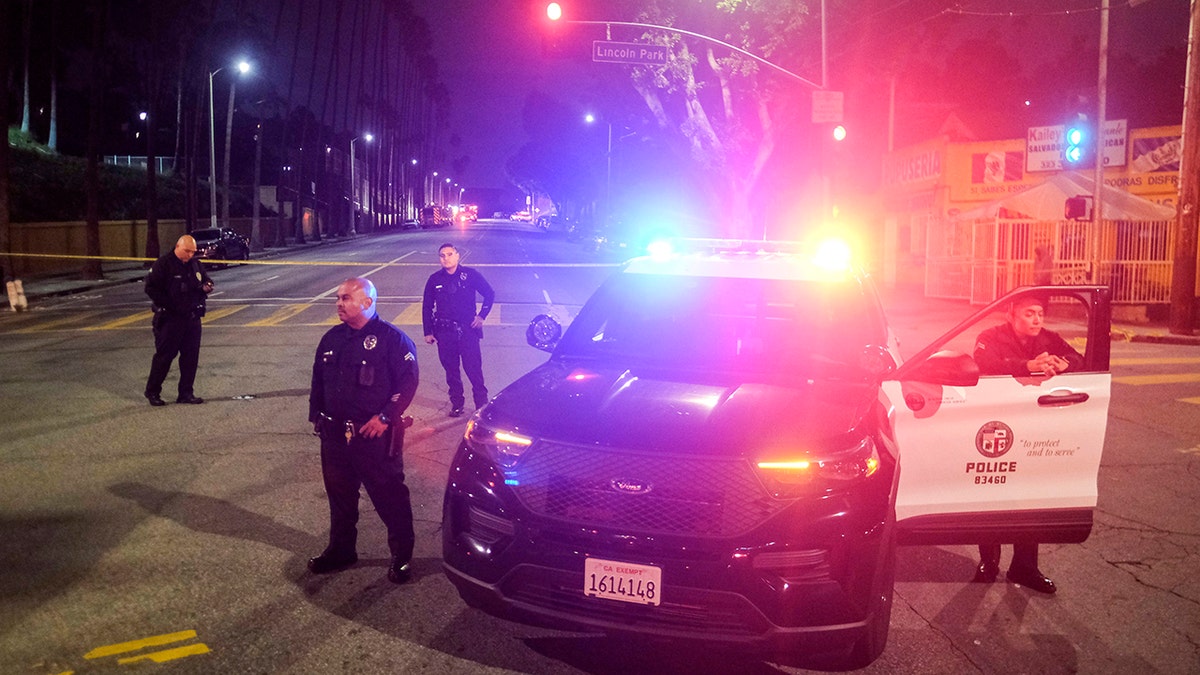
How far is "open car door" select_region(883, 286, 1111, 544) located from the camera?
207 inches

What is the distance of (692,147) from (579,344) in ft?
120

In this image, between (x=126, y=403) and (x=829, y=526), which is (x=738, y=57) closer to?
(x=126, y=403)

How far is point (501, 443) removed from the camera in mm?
4312

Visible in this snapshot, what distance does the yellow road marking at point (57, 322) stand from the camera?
65.1 ft

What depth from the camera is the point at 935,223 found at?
3291 centimetres

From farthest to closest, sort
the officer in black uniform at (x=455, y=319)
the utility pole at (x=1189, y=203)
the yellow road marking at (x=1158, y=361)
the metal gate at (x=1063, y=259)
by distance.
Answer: the metal gate at (x=1063, y=259) → the utility pole at (x=1189, y=203) → the yellow road marking at (x=1158, y=361) → the officer in black uniform at (x=455, y=319)

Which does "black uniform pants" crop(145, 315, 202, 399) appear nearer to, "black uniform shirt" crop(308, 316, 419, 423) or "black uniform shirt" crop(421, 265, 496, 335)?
"black uniform shirt" crop(421, 265, 496, 335)

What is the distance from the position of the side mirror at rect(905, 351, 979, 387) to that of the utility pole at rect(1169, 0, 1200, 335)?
57.1 ft

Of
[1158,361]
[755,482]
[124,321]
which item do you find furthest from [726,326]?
[124,321]

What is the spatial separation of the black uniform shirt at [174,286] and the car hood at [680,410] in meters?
7.20

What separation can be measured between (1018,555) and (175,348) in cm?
877

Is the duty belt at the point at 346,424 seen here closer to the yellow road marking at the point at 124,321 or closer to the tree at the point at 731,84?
the yellow road marking at the point at 124,321

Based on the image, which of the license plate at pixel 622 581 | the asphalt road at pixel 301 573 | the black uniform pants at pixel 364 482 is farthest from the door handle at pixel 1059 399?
the black uniform pants at pixel 364 482

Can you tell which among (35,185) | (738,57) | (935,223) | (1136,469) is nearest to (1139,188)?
(935,223)
